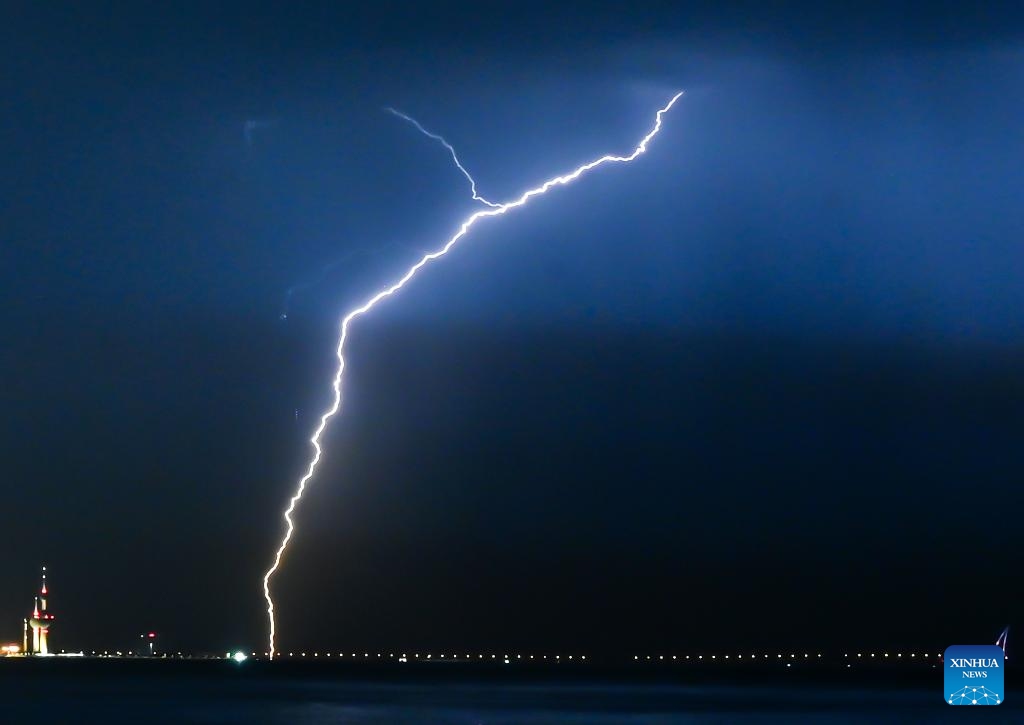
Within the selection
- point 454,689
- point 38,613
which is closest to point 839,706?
point 454,689

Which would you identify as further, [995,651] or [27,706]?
[27,706]

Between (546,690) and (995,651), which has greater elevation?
(995,651)

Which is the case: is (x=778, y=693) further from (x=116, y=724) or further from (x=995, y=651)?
(x=995, y=651)

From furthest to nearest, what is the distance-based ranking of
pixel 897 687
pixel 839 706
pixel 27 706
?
pixel 897 687 → pixel 839 706 → pixel 27 706

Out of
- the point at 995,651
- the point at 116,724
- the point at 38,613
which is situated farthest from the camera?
the point at 38,613

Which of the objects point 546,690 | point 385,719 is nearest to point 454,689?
point 546,690

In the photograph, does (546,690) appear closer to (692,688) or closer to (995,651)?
(692,688)
